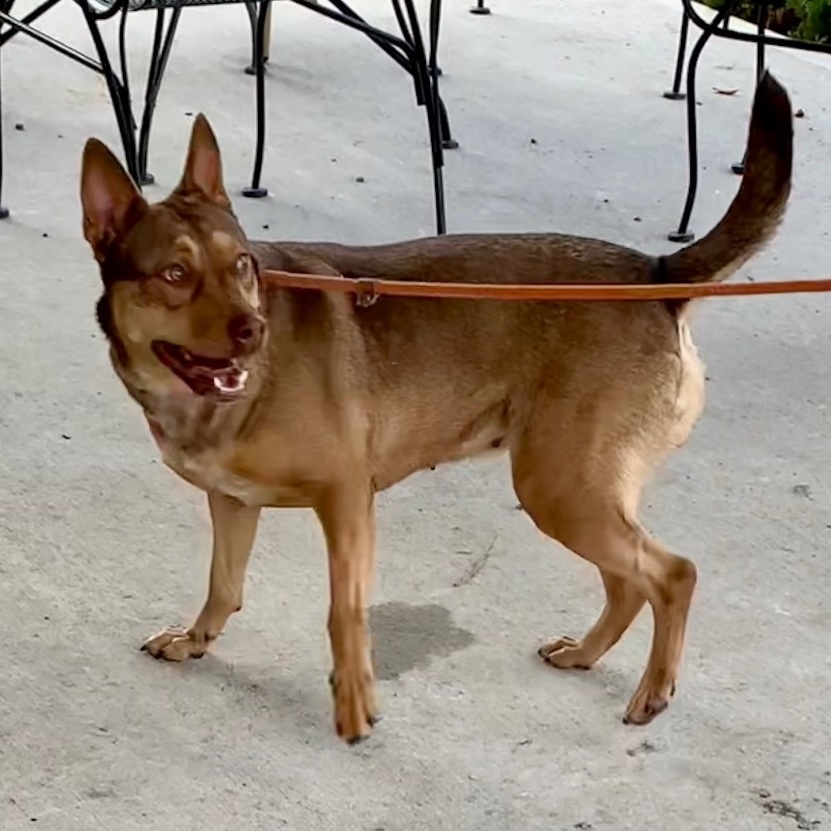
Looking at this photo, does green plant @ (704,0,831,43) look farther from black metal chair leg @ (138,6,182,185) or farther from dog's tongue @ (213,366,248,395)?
dog's tongue @ (213,366,248,395)

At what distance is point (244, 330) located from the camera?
1900 mm

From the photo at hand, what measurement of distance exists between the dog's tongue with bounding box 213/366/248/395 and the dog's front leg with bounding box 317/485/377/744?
247 millimetres

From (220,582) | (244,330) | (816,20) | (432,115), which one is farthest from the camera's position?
(816,20)

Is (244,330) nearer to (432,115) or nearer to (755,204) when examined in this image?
(755,204)

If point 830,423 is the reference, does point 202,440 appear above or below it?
above

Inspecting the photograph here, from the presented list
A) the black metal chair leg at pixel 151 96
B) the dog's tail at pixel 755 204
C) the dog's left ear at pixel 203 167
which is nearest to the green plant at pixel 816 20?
the black metal chair leg at pixel 151 96

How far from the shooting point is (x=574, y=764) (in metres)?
2.20

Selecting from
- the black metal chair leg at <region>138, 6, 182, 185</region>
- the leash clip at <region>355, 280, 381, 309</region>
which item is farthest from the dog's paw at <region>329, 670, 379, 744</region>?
the black metal chair leg at <region>138, 6, 182, 185</region>

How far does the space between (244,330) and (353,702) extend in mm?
620

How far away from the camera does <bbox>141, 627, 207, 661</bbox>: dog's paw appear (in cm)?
239

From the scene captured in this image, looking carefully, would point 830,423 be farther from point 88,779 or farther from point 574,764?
point 88,779

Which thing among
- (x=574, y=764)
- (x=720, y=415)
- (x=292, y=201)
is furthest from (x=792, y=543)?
(x=292, y=201)

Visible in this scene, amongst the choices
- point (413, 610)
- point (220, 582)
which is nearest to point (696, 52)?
point (413, 610)

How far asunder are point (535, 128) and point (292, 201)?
3.64ft
